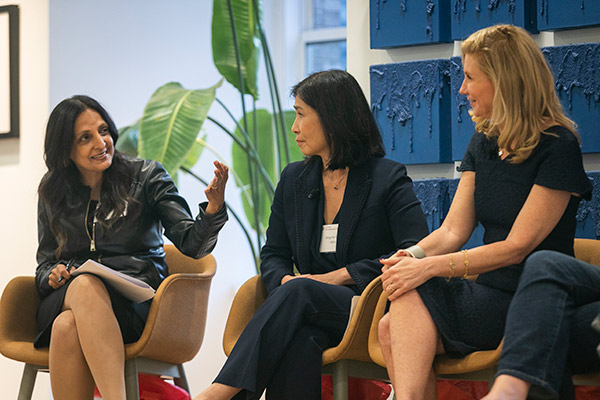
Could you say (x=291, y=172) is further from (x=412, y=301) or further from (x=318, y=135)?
(x=412, y=301)

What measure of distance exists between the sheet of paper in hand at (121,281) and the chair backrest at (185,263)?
33 cm

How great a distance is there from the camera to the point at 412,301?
2.18 metres

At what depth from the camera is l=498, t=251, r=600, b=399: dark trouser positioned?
71.9 inches

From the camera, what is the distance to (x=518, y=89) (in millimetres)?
2318

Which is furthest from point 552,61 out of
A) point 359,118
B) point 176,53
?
point 176,53

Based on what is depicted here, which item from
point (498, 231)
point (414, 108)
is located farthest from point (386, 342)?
point (414, 108)

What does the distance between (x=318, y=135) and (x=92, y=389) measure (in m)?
1.17

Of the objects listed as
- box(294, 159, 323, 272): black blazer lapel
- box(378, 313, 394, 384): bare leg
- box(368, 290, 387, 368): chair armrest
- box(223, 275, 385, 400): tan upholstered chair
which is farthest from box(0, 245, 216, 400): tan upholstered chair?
box(378, 313, 394, 384): bare leg

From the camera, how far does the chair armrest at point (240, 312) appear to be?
268 cm

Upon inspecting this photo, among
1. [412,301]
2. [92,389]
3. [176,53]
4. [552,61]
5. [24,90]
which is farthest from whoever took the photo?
[176,53]

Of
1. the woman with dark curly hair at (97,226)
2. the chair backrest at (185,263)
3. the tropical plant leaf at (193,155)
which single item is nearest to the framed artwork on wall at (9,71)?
the tropical plant leaf at (193,155)

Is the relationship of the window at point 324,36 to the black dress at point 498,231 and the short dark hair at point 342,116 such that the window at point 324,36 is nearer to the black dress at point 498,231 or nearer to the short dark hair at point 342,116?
the short dark hair at point 342,116

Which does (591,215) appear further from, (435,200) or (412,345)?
(412,345)

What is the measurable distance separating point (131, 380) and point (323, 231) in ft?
2.76
